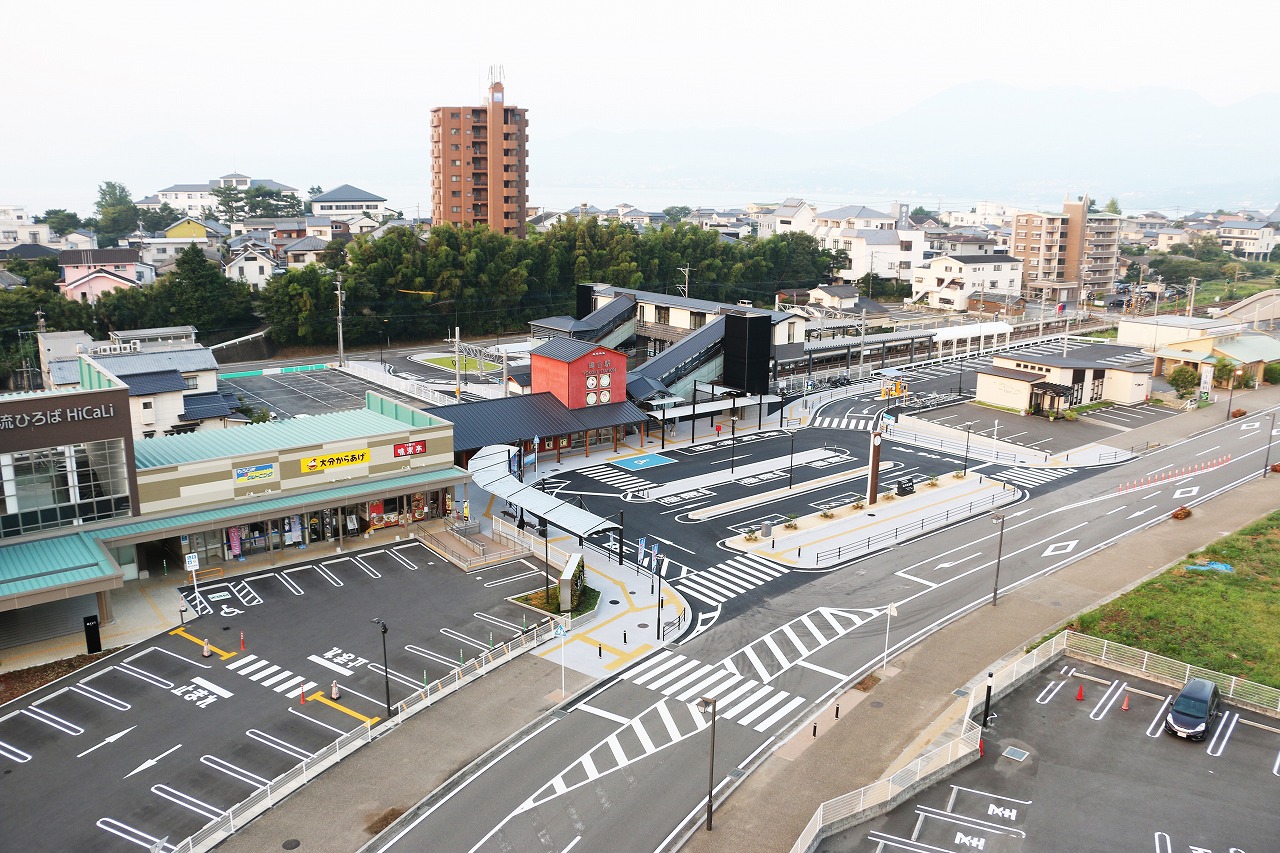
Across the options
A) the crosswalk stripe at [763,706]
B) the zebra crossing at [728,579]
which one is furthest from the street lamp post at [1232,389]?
the crosswalk stripe at [763,706]

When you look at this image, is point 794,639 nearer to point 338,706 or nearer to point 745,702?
point 745,702

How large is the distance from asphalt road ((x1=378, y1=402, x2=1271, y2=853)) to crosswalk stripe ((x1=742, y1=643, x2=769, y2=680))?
0.24 ft

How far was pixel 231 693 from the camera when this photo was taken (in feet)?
105

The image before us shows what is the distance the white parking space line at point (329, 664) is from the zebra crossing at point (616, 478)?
913 inches

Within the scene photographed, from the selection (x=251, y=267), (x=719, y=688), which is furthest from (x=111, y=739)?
(x=251, y=267)

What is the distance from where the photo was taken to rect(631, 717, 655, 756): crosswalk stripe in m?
29.2

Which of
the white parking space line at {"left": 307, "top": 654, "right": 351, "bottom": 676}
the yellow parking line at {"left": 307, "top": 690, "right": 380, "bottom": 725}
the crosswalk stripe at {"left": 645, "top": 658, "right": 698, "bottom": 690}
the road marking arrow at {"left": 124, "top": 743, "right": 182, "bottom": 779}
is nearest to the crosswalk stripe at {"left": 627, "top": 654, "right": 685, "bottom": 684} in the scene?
the crosswalk stripe at {"left": 645, "top": 658, "right": 698, "bottom": 690}

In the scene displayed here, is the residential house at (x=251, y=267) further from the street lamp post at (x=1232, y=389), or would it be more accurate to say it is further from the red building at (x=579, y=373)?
the street lamp post at (x=1232, y=389)

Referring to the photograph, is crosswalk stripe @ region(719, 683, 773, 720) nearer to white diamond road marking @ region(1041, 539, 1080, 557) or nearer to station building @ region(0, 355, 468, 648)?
white diamond road marking @ region(1041, 539, 1080, 557)

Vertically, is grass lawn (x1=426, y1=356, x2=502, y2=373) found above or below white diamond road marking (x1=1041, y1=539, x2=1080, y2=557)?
above

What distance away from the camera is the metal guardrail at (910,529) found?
45.8 m

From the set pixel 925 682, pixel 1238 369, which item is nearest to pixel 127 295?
pixel 925 682

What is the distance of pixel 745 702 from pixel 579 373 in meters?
32.2

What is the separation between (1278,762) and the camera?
2814 cm
